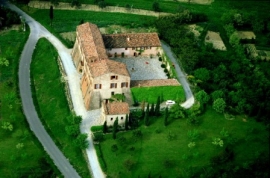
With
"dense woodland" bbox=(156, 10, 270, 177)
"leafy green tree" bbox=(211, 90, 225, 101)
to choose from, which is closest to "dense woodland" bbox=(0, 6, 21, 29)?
"dense woodland" bbox=(156, 10, 270, 177)

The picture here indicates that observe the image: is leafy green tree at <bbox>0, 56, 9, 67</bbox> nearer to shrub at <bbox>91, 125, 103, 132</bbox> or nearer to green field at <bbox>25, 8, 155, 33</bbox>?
green field at <bbox>25, 8, 155, 33</bbox>

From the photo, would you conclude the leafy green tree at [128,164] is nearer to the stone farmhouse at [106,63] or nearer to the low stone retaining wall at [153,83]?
the stone farmhouse at [106,63]

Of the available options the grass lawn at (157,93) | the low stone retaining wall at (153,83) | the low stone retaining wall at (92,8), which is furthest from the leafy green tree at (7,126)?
the low stone retaining wall at (92,8)

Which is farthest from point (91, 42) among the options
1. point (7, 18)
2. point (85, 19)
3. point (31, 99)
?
point (7, 18)

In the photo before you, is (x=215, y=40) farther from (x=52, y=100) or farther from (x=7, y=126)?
(x=7, y=126)

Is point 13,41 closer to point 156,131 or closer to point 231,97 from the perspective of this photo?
point 156,131

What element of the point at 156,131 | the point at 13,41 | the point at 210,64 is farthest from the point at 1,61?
the point at 210,64
